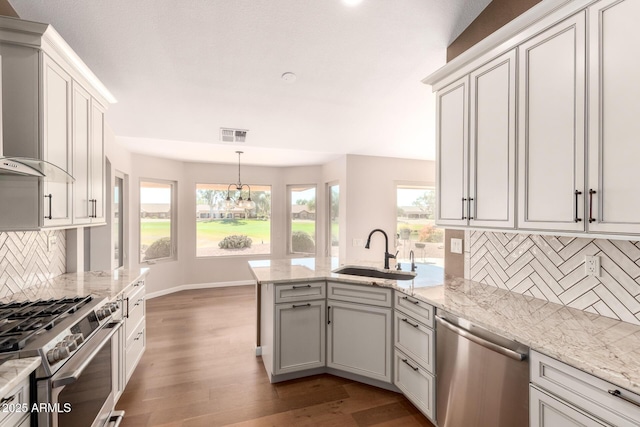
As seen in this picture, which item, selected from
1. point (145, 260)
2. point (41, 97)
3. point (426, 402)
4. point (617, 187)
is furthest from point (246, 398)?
point (145, 260)

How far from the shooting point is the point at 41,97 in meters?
1.67

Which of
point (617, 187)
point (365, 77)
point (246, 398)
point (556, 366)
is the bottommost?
point (246, 398)

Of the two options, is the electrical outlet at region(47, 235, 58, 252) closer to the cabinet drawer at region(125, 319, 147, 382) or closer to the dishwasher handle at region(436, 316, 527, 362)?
the cabinet drawer at region(125, 319, 147, 382)

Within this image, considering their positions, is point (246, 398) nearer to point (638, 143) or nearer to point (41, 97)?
point (41, 97)

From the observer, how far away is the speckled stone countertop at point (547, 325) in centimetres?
A: 108

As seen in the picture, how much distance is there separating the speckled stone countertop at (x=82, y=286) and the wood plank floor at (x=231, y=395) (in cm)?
89

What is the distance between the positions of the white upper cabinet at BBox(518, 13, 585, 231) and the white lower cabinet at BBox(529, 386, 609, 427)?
781mm

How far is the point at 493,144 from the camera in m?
1.86

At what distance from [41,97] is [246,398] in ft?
8.03

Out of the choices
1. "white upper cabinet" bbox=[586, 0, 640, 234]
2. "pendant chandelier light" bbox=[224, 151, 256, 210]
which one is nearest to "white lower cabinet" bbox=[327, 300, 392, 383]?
"white upper cabinet" bbox=[586, 0, 640, 234]

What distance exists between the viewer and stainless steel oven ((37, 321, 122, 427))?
121 cm


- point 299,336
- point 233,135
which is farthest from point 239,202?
point 299,336

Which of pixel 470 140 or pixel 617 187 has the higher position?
pixel 470 140

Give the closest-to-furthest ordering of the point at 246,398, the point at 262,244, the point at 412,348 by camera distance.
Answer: the point at 412,348 → the point at 246,398 → the point at 262,244
